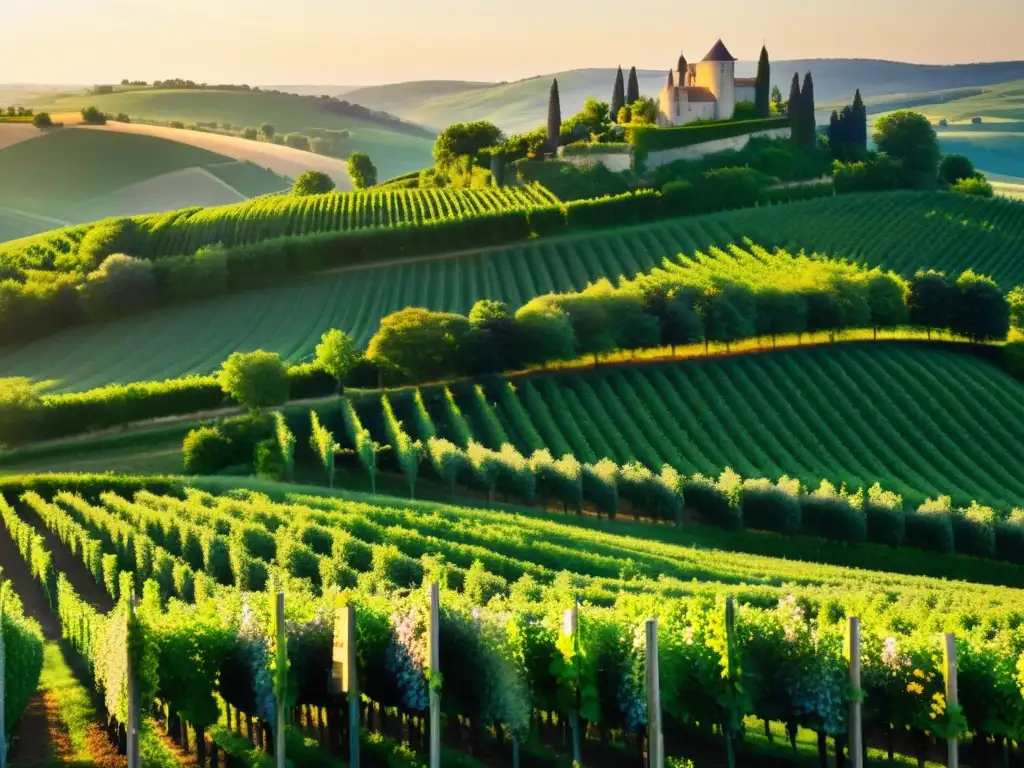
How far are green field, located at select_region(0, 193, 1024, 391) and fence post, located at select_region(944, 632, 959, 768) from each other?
207 feet

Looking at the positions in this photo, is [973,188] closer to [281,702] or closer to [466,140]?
[466,140]

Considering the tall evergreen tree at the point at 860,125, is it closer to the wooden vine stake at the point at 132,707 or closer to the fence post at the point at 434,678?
the fence post at the point at 434,678

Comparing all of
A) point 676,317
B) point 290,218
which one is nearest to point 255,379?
point 676,317

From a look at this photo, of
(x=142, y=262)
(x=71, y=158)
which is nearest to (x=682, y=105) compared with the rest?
(x=142, y=262)

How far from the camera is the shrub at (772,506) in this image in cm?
5334

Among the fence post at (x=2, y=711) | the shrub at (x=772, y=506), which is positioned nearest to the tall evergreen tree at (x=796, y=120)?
the shrub at (x=772, y=506)

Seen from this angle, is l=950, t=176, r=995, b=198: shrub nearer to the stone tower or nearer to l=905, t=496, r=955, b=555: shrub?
the stone tower

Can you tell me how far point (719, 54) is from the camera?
139m

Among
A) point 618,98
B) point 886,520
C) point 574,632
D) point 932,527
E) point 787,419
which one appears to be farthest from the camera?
point 618,98

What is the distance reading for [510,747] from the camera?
26297mm

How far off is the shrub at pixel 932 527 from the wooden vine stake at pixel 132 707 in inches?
1434

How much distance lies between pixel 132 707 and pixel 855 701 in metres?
12.1

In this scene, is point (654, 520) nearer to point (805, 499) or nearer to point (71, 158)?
point (805, 499)

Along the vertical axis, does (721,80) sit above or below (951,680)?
above
